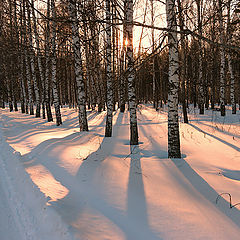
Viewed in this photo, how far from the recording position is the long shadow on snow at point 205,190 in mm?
2730

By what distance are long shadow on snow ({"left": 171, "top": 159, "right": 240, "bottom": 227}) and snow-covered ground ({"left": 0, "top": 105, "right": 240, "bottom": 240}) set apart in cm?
1

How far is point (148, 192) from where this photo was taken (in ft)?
10.7

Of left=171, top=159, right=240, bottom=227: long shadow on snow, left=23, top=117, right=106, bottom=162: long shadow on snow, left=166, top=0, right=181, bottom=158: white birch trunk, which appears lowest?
left=171, top=159, right=240, bottom=227: long shadow on snow

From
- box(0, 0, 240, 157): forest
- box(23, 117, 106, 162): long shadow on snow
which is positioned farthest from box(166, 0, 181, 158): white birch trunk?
box(23, 117, 106, 162): long shadow on snow

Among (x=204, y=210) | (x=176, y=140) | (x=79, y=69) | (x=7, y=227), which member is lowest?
(x=7, y=227)

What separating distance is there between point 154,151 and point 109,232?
3.92 metres

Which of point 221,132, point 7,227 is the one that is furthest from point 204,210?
point 221,132

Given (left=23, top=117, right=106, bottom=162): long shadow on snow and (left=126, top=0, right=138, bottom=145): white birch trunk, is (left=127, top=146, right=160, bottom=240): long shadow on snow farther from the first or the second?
(left=23, top=117, right=106, bottom=162): long shadow on snow

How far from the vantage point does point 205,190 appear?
341cm

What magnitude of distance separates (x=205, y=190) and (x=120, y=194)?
158cm

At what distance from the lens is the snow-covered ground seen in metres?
2.38

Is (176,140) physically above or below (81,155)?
above

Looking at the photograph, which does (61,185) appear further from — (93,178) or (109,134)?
(109,134)

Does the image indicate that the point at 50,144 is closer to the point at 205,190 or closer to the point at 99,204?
the point at 99,204
